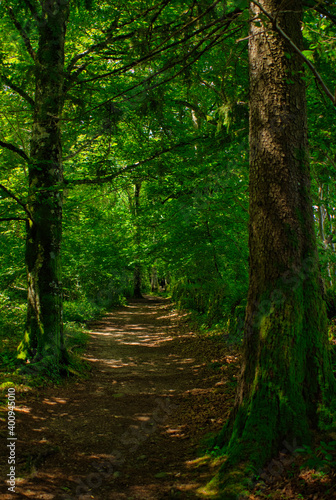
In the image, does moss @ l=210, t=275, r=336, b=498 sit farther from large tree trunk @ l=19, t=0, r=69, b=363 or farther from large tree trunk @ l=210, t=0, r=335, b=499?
large tree trunk @ l=19, t=0, r=69, b=363

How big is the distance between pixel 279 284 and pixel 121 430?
318cm

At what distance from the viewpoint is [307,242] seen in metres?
3.33

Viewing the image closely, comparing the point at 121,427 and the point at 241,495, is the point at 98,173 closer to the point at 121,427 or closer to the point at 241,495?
the point at 121,427

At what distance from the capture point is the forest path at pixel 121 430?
128 inches

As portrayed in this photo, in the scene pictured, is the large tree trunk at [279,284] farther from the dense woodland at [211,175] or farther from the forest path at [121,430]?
the forest path at [121,430]

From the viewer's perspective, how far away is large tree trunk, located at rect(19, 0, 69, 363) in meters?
6.26

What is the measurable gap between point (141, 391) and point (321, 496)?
4434 mm

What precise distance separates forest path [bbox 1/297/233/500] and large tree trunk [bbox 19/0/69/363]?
1.03 metres

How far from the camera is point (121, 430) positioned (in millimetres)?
4660

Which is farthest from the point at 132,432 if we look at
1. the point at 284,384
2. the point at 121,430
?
the point at 284,384

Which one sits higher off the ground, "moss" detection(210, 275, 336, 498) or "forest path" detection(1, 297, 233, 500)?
"moss" detection(210, 275, 336, 498)

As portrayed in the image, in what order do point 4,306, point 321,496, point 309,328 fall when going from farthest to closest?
point 4,306 → point 309,328 → point 321,496

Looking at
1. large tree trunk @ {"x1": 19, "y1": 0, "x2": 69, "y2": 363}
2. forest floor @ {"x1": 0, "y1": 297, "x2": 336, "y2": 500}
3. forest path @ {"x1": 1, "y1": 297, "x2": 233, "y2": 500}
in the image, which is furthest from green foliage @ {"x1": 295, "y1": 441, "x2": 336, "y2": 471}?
large tree trunk @ {"x1": 19, "y1": 0, "x2": 69, "y2": 363}

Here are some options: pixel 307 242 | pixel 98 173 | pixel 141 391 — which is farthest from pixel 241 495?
pixel 98 173
